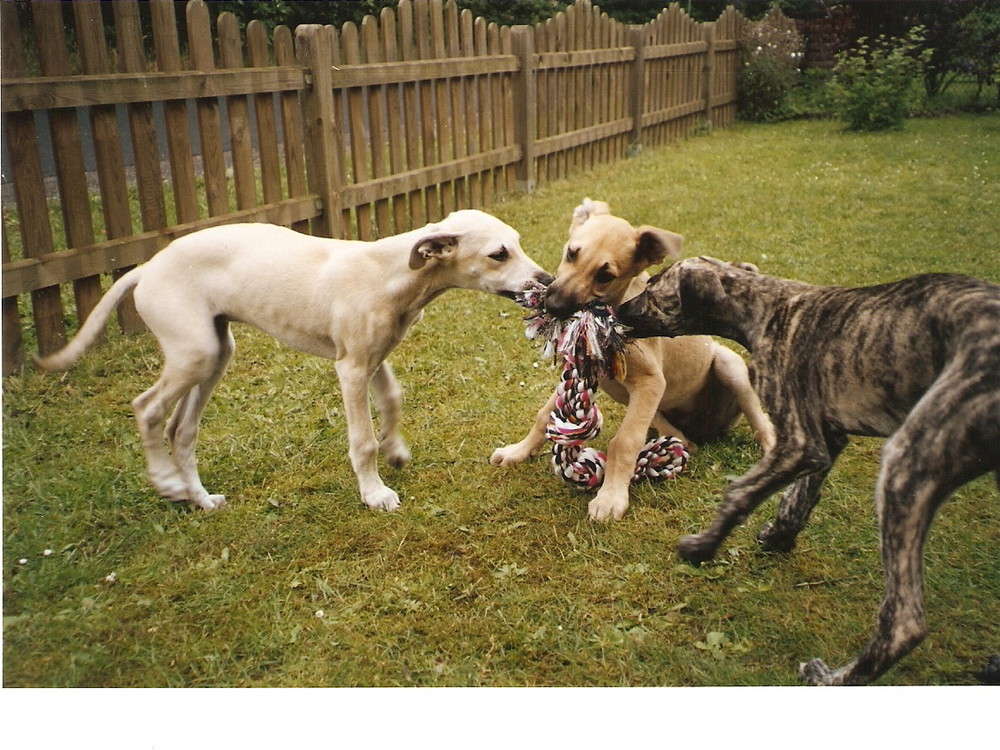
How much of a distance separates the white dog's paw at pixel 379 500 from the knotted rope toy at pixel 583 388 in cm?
68

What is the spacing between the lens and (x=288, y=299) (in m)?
3.09

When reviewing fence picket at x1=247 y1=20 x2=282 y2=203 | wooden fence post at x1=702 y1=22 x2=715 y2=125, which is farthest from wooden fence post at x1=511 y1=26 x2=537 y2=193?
fence picket at x1=247 y1=20 x2=282 y2=203

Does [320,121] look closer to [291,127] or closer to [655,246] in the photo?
[291,127]

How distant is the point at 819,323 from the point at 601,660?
1237 millimetres

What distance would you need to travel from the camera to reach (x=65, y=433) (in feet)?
10.8

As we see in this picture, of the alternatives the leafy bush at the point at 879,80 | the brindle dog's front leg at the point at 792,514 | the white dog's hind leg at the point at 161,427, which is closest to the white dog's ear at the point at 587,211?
the brindle dog's front leg at the point at 792,514

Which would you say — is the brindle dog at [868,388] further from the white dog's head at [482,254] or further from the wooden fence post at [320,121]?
the wooden fence post at [320,121]

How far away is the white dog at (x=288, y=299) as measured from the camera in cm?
293

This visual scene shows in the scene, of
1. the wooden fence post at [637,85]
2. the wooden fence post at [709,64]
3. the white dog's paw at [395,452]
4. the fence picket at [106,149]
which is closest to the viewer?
the white dog's paw at [395,452]

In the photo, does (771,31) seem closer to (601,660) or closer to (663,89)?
(663,89)

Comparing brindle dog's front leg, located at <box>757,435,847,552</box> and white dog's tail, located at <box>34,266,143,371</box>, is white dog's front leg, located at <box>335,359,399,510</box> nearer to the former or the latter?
white dog's tail, located at <box>34,266,143,371</box>

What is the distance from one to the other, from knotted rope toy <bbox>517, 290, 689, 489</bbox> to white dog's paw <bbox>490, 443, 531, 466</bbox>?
16 centimetres

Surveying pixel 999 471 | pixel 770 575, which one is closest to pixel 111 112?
pixel 770 575

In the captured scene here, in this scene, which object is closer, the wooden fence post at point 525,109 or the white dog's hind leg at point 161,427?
the white dog's hind leg at point 161,427
